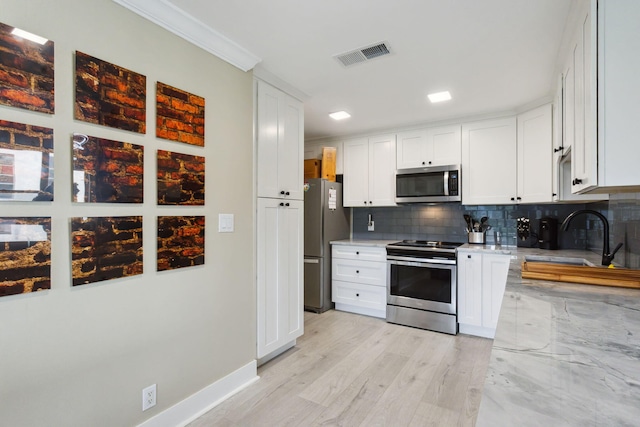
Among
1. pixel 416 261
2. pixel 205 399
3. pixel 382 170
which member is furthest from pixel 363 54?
pixel 205 399

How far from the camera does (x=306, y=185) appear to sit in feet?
12.6

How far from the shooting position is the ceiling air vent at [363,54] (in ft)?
6.72

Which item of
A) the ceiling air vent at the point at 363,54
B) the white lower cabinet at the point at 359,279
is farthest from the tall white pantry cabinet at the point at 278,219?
the white lower cabinet at the point at 359,279

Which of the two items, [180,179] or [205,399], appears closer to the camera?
[180,179]

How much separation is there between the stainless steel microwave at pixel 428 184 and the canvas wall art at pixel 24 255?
3.27 m

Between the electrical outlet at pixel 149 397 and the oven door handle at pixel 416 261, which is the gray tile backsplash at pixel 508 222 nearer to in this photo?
the oven door handle at pixel 416 261

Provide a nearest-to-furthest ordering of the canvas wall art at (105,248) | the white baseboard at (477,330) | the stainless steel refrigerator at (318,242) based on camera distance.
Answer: the canvas wall art at (105,248)
the white baseboard at (477,330)
the stainless steel refrigerator at (318,242)

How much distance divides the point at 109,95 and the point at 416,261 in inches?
118

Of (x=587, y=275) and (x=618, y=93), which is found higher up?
(x=618, y=93)

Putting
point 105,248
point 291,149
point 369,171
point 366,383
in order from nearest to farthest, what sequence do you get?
point 105,248 < point 366,383 < point 291,149 < point 369,171

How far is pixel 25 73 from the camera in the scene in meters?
1.21

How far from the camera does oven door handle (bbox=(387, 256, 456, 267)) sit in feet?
10.4

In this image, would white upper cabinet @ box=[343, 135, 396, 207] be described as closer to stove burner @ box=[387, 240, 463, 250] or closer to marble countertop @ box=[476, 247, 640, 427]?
stove burner @ box=[387, 240, 463, 250]

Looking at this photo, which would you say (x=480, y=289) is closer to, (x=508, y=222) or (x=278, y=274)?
(x=508, y=222)
